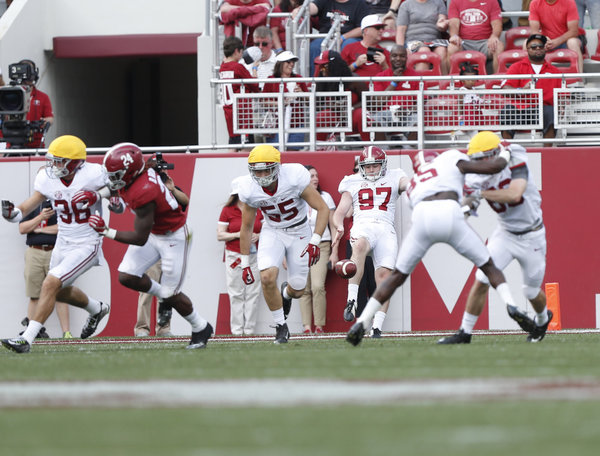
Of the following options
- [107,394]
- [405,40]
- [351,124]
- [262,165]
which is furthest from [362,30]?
[107,394]

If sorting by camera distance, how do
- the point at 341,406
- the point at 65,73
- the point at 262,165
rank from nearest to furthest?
the point at 341,406, the point at 262,165, the point at 65,73

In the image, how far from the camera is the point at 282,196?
9.88 meters

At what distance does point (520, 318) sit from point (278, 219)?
100 inches

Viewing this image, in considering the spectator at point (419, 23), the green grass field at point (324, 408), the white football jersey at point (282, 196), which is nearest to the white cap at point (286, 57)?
the spectator at point (419, 23)

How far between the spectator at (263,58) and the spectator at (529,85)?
3032 mm

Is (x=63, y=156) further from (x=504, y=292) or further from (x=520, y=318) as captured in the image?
(x=520, y=318)

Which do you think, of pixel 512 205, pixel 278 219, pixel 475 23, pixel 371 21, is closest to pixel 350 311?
pixel 278 219

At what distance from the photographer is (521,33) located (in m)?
14.9

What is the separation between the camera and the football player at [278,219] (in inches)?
386

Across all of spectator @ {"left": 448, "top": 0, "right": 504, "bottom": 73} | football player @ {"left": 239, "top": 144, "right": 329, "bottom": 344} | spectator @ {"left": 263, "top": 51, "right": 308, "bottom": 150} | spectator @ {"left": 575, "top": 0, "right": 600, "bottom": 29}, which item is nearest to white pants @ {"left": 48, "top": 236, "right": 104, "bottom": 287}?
football player @ {"left": 239, "top": 144, "right": 329, "bottom": 344}

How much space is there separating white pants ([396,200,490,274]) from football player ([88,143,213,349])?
1974mm

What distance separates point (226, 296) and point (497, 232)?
5.22 metres

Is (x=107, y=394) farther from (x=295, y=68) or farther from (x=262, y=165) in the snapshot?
(x=295, y=68)

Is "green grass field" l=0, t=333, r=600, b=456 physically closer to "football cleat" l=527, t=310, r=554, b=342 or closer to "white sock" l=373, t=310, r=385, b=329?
"football cleat" l=527, t=310, r=554, b=342
